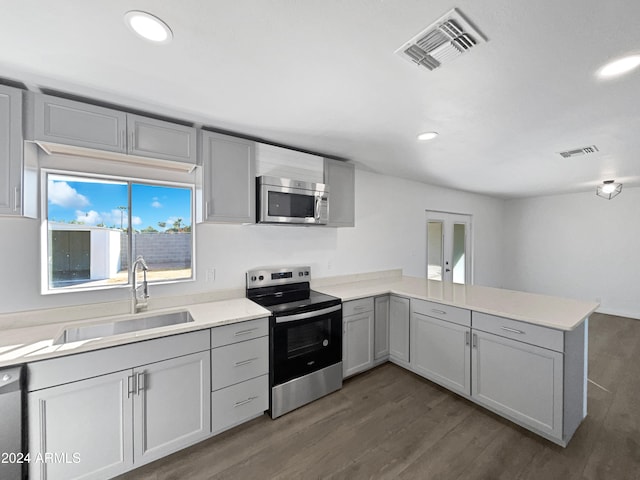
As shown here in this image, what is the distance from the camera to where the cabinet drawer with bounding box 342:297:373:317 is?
2.71m

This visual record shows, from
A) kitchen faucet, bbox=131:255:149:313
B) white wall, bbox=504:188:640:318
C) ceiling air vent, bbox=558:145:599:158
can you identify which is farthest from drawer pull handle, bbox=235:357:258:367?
white wall, bbox=504:188:640:318

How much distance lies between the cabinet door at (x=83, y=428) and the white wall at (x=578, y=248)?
24.0ft

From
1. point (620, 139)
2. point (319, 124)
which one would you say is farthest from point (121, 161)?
point (620, 139)

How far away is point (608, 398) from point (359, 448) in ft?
7.92

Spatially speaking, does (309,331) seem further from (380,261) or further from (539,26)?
(539,26)

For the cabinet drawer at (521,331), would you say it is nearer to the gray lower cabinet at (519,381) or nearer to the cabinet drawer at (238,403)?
the gray lower cabinet at (519,381)

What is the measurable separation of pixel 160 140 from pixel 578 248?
23.6ft

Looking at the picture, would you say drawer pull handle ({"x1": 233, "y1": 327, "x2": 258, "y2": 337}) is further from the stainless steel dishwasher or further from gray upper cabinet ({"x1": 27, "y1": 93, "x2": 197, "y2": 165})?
gray upper cabinet ({"x1": 27, "y1": 93, "x2": 197, "y2": 165})

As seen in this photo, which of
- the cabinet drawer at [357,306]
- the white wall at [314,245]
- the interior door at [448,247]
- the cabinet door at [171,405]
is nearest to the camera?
the cabinet door at [171,405]

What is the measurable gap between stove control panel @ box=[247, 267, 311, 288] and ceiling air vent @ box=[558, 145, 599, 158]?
120 inches

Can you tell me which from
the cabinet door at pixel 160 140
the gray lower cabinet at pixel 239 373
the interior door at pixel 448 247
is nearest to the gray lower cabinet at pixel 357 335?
the gray lower cabinet at pixel 239 373

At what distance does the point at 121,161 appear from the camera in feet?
6.97

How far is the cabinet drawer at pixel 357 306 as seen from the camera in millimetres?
2715

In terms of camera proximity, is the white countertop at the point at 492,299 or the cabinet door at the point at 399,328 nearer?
the white countertop at the point at 492,299
